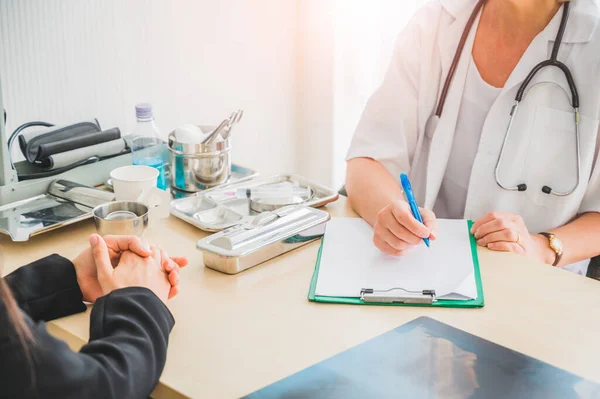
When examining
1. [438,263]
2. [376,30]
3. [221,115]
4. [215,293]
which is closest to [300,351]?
[215,293]

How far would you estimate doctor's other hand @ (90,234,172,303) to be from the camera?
905 mm

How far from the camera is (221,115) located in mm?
2119

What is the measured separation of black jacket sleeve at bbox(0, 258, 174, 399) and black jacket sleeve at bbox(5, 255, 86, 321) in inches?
4.0

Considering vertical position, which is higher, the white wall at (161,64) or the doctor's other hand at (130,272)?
the white wall at (161,64)

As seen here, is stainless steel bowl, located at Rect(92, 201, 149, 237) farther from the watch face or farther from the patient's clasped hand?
the watch face

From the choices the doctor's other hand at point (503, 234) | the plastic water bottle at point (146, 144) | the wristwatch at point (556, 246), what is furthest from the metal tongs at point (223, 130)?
the wristwatch at point (556, 246)

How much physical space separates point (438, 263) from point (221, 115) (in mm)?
1212

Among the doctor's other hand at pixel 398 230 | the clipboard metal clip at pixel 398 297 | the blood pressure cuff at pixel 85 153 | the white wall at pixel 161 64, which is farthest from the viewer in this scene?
the white wall at pixel 161 64

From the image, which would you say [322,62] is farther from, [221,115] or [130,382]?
[130,382]

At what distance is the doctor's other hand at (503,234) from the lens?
1.15 metres

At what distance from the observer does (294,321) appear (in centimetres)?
92

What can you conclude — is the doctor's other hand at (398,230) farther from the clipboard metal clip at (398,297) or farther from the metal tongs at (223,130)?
the metal tongs at (223,130)

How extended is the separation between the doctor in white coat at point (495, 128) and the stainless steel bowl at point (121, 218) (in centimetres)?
43

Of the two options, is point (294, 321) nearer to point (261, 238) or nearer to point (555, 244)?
point (261, 238)
